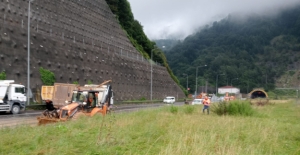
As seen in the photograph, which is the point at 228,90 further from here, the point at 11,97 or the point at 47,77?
the point at 11,97

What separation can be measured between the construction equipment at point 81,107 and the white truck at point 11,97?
7.89m

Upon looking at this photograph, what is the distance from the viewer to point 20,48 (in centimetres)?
3278

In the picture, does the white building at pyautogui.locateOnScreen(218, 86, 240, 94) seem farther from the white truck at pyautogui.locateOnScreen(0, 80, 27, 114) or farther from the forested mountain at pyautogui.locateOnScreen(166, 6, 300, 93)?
the white truck at pyautogui.locateOnScreen(0, 80, 27, 114)

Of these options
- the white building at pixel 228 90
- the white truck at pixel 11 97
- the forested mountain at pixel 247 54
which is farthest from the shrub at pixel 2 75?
the white building at pixel 228 90

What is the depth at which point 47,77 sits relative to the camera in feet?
115

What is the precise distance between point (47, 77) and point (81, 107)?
17.8 metres

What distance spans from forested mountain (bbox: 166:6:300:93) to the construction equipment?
266 ft

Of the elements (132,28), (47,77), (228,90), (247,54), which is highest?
(247,54)

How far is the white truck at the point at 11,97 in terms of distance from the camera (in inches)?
1006

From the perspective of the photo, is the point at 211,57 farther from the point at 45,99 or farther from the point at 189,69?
the point at 45,99

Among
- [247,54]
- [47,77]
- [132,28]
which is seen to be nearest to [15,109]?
[47,77]

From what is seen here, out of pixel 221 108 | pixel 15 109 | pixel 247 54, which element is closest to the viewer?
pixel 221 108

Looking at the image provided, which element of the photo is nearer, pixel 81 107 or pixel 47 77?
pixel 81 107

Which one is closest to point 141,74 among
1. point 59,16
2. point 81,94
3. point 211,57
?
point 59,16
